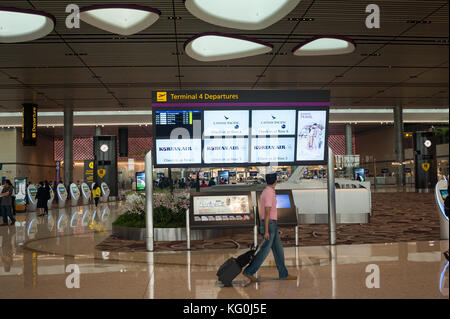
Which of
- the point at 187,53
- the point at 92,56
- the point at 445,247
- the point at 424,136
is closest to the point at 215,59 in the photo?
the point at 187,53

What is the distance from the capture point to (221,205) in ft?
27.8

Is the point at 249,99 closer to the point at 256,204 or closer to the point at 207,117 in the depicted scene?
the point at 207,117

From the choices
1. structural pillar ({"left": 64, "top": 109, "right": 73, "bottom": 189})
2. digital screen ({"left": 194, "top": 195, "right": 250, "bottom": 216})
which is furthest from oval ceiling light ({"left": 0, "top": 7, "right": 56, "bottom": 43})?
structural pillar ({"left": 64, "top": 109, "right": 73, "bottom": 189})

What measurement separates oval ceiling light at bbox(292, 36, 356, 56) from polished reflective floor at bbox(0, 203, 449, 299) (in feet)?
28.1

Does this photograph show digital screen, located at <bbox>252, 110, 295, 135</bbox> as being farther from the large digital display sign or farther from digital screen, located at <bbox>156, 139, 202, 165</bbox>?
digital screen, located at <bbox>156, 139, 202, 165</bbox>

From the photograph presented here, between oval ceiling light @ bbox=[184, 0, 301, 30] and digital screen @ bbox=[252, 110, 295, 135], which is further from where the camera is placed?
oval ceiling light @ bbox=[184, 0, 301, 30]

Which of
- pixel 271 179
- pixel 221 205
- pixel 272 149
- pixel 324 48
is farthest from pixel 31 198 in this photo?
pixel 271 179

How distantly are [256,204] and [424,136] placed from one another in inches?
962

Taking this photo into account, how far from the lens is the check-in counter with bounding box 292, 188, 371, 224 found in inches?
497

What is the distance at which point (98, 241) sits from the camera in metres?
10.2

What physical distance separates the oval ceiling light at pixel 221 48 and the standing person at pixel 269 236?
9662 mm

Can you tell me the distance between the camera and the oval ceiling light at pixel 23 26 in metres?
12.5

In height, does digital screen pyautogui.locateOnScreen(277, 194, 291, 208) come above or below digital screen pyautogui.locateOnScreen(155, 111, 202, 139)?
below

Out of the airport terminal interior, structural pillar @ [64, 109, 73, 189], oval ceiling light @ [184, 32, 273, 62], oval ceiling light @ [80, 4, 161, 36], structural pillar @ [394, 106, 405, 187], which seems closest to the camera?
the airport terminal interior
